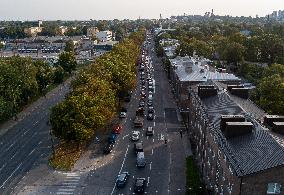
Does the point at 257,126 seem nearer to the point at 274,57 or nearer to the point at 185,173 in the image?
the point at 185,173

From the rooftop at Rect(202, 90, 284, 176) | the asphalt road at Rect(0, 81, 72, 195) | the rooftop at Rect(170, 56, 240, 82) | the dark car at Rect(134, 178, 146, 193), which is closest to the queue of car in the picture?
the dark car at Rect(134, 178, 146, 193)

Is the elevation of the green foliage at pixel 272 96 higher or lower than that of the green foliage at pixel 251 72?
higher

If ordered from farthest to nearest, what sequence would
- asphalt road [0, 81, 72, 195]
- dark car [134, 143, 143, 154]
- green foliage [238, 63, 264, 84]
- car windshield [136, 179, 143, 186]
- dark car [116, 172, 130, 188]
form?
green foliage [238, 63, 264, 84]
dark car [134, 143, 143, 154]
asphalt road [0, 81, 72, 195]
dark car [116, 172, 130, 188]
car windshield [136, 179, 143, 186]

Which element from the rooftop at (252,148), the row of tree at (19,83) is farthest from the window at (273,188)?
the row of tree at (19,83)

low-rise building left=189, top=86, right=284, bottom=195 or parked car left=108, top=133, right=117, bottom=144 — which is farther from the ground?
low-rise building left=189, top=86, right=284, bottom=195

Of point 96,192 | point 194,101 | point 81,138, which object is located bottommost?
point 96,192

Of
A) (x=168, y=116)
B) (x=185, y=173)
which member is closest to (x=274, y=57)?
(x=168, y=116)

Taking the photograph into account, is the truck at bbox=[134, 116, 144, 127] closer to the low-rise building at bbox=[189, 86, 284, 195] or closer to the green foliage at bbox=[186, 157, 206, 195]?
the green foliage at bbox=[186, 157, 206, 195]

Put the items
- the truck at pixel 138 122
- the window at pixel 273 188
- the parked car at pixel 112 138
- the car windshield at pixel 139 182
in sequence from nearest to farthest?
the window at pixel 273 188 → the car windshield at pixel 139 182 → the parked car at pixel 112 138 → the truck at pixel 138 122

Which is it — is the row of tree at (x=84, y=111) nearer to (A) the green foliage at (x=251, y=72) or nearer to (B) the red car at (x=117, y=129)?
(B) the red car at (x=117, y=129)
